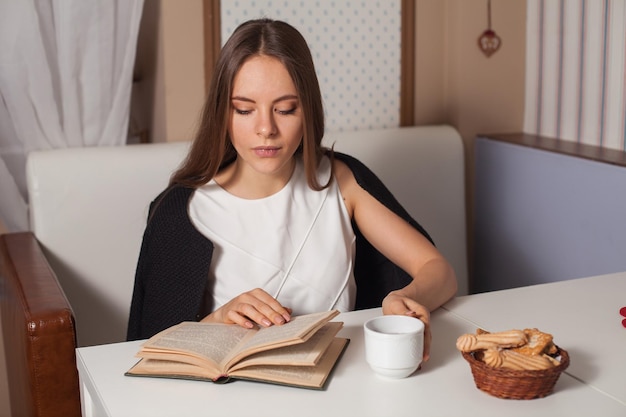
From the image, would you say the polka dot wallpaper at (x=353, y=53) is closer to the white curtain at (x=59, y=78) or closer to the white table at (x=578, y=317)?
the white curtain at (x=59, y=78)

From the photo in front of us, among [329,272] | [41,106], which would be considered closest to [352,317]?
[329,272]

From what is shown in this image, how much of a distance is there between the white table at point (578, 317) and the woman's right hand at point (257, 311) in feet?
1.09

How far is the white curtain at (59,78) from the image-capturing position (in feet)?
7.06

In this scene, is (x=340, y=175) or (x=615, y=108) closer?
(x=340, y=175)

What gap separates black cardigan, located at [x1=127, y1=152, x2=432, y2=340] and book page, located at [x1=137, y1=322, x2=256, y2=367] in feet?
1.04

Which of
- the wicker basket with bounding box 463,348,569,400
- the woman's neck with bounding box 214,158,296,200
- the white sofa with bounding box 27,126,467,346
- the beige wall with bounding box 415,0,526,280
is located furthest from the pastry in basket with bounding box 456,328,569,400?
the beige wall with bounding box 415,0,526,280

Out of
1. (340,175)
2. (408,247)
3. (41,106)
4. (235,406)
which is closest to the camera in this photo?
(235,406)

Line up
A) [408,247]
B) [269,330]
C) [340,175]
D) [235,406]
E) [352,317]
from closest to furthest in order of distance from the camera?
[235,406] → [269,330] → [352,317] → [408,247] → [340,175]

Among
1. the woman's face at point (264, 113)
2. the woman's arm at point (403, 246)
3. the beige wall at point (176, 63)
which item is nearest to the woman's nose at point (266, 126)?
the woman's face at point (264, 113)

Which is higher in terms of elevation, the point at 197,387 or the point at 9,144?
the point at 9,144

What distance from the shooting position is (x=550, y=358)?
3.68 ft

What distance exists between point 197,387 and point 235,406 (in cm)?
9

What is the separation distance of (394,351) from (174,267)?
2.20 ft

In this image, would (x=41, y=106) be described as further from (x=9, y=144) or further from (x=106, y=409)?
(x=106, y=409)
